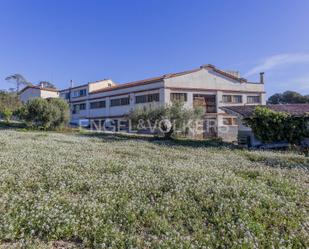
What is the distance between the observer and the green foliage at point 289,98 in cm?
7367

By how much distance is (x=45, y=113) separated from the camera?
37062mm

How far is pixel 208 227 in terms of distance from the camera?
592 cm

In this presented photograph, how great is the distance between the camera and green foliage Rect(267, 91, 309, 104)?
73669mm

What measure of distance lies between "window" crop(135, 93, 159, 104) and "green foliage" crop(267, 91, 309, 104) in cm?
4650

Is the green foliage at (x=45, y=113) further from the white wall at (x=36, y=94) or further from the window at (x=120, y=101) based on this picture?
the white wall at (x=36, y=94)

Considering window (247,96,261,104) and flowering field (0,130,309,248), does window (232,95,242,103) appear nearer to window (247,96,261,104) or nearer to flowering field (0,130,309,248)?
window (247,96,261,104)

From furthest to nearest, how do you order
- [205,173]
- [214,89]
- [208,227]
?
[214,89] → [205,173] → [208,227]

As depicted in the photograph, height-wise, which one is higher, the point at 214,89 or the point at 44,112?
the point at 214,89

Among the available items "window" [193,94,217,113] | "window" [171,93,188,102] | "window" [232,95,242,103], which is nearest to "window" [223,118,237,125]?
"window" [193,94,217,113]

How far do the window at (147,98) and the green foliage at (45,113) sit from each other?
1239 cm

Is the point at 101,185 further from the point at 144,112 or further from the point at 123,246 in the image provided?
the point at 144,112

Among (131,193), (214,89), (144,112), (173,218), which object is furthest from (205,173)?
(214,89)

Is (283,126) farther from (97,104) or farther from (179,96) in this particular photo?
(97,104)

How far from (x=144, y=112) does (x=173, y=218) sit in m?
24.7
